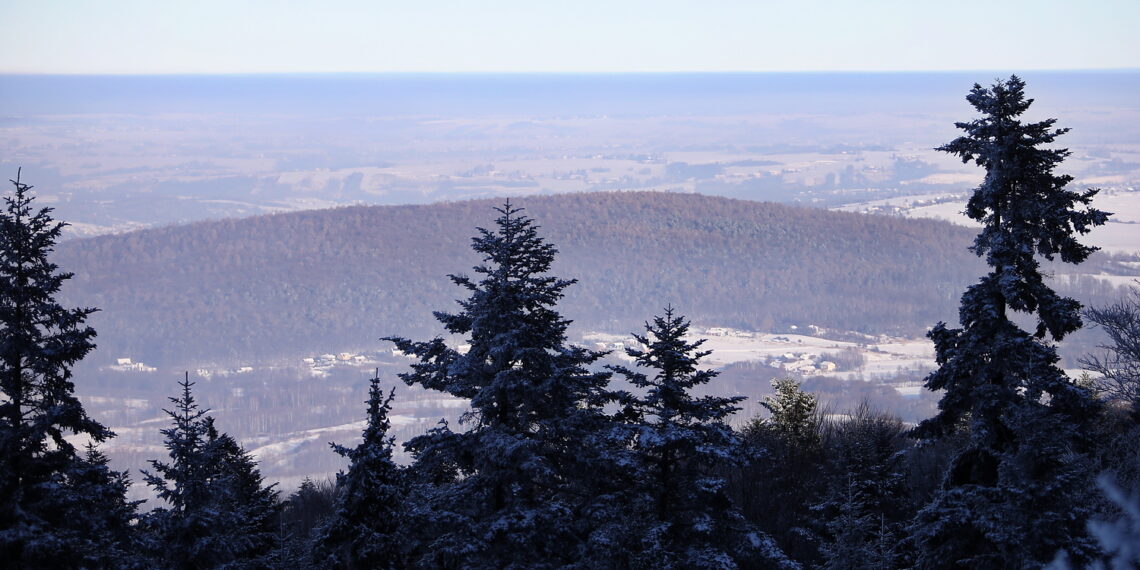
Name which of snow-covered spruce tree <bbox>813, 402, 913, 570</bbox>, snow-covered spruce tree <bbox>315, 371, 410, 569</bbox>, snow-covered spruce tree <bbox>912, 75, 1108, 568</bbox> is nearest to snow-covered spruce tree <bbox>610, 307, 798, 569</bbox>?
snow-covered spruce tree <bbox>813, 402, 913, 570</bbox>

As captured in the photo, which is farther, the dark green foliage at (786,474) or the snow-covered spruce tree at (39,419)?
the dark green foliage at (786,474)

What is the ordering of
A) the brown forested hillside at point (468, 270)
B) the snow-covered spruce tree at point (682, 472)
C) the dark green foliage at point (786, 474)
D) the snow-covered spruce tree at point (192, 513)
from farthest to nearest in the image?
1. the brown forested hillside at point (468, 270)
2. the dark green foliage at point (786, 474)
3. the snow-covered spruce tree at point (192, 513)
4. the snow-covered spruce tree at point (682, 472)

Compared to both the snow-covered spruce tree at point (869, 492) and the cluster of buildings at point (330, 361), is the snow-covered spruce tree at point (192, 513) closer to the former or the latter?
the snow-covered spruce tree at point (869, 492)

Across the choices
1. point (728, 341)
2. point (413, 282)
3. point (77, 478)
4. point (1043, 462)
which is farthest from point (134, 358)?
point (1043, 462)

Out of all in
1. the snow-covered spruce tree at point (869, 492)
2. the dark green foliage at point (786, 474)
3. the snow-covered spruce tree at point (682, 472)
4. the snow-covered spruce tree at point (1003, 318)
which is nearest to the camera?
the snow-covered spruce tree at point (682, 472)

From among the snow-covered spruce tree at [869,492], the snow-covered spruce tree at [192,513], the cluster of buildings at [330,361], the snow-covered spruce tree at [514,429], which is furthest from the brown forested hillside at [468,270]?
the snow-covered spruce tree at [514,429]

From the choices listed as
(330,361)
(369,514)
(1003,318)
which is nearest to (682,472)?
(369,514)

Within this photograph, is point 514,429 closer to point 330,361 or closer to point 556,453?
point 556,453
